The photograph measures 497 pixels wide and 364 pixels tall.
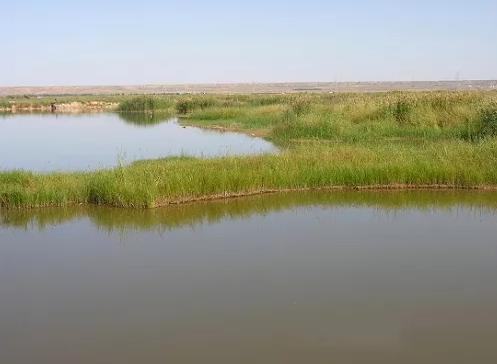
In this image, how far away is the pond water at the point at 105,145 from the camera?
15.3 meters

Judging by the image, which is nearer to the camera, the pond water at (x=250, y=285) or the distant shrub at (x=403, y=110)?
the pond water at (x=250, y=285)

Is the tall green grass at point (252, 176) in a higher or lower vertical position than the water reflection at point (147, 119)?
lower

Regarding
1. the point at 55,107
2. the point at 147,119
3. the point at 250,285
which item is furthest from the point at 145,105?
the point at 250,285

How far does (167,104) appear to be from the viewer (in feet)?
146

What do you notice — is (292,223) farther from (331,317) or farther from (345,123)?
(345,123)

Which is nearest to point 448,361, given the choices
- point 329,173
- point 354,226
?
point 354,226

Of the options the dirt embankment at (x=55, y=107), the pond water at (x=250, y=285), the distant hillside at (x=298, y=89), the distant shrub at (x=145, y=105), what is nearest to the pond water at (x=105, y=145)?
the pond water at (x=250, y=285)

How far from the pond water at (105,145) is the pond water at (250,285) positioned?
439cm

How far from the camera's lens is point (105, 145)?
778 inches

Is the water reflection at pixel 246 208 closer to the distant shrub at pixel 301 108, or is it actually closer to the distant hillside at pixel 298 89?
the distant shrub at pixel 301 108

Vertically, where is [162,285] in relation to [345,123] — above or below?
below

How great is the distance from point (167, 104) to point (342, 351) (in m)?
41.1

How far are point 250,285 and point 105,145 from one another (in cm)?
1485

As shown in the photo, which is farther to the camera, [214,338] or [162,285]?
[162,285]
